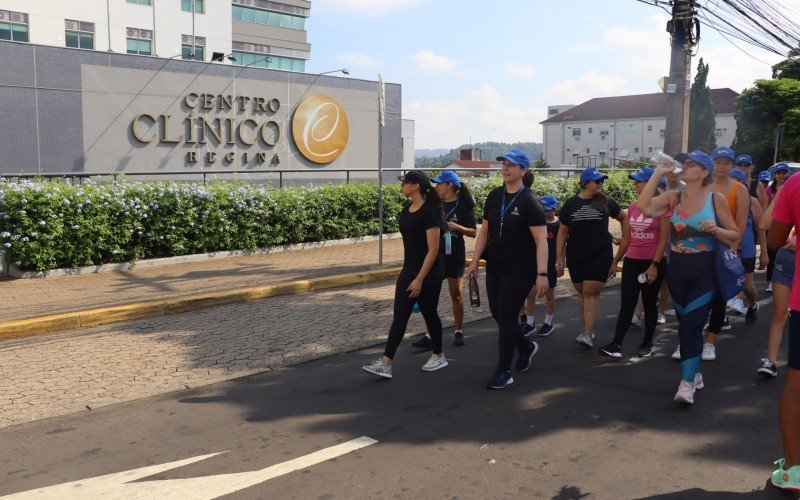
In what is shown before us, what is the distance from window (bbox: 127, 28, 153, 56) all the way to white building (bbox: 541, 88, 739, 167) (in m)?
60.5

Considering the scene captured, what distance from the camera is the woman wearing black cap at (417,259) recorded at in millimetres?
6051

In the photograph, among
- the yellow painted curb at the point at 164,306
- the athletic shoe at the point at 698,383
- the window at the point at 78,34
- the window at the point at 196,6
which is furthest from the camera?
the window at the point at 196,6

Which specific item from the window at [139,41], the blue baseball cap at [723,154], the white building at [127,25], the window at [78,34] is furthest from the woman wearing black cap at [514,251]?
the window at [139,41]

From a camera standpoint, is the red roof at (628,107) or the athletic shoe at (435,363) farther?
the red roof at (628,107)

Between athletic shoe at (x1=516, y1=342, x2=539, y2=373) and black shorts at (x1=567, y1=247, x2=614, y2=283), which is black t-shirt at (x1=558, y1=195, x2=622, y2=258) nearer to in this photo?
black shorts at (x1=567, y1=247, x2=614, y2=283)

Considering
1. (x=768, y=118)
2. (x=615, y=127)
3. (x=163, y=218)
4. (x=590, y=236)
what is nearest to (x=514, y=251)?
(x=590, y=236)

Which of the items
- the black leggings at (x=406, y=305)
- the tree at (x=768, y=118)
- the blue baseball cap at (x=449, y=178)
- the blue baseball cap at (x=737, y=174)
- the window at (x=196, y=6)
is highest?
the window at (x=196, y=6)

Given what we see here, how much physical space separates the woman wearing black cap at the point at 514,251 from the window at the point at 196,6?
150 ft

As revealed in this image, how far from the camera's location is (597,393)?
18.6 feet

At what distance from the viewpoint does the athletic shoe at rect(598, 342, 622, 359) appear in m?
6.65

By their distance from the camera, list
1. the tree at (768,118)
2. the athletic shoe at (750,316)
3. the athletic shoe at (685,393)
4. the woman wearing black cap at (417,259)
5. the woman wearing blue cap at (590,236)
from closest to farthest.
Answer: the athletic shoe at (685,393)
the woman wearing black cap at (417,259)
the woman wearing blue cap at (590,236)
the athletic shoe at (750,316)
the tree at (768,118)

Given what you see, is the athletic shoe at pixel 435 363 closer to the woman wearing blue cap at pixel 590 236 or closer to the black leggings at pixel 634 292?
the woman wearing blue cap at pixel 590 236

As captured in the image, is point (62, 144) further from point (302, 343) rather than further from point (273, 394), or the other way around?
point (273, 394)

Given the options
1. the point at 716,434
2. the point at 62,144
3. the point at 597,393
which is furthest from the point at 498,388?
the point at 62,144
